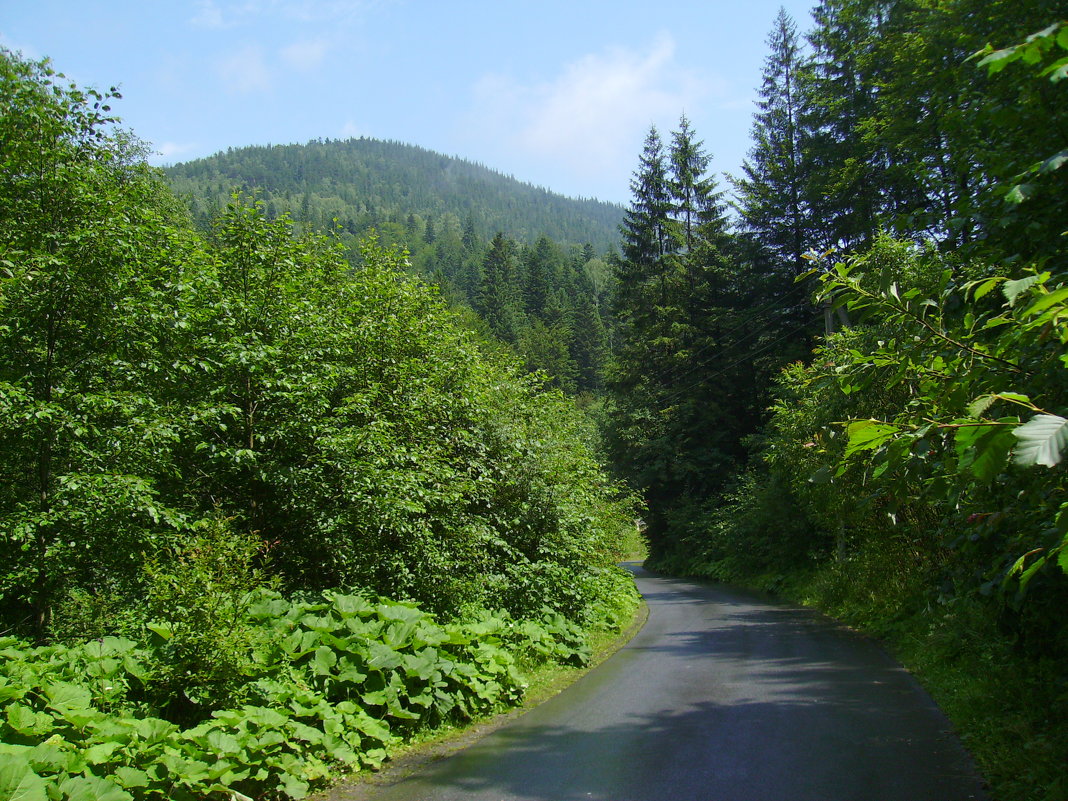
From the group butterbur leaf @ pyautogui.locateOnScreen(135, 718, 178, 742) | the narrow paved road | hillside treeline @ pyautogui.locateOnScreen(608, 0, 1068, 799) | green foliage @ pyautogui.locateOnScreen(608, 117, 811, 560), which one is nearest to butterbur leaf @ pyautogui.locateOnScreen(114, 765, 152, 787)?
butterbur leaf @ pyautogui.locateOnScreen(135, 718, 178, 742)

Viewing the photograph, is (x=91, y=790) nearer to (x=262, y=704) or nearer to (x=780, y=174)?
(x=262, y=704)

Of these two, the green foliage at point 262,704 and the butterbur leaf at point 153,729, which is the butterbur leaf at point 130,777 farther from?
the butterbur leaf at point 153,729

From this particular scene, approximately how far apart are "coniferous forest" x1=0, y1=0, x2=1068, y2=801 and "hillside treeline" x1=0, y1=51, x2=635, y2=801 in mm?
37

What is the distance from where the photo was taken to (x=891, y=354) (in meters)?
3.55

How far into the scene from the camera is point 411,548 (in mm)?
9789

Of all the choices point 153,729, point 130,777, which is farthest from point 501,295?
point 130,777

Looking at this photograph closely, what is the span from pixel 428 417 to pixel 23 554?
5835 millimetres

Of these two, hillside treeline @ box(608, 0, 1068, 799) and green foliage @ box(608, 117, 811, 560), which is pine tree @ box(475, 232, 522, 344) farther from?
hillside treeline @ box(608, 0, 1068, 799)

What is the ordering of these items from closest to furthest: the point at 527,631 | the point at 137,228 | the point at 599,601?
the point at 137,228
the point at 527,631
the point at 599,601

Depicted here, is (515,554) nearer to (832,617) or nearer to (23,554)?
(23,554)

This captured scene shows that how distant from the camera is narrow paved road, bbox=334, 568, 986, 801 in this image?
542 cm

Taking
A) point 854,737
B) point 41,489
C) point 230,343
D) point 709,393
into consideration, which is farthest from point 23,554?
point 709,393

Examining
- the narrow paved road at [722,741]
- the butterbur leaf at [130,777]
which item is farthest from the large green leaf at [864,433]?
the butterbur leaf at [130,777]

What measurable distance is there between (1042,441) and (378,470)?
8.04m
